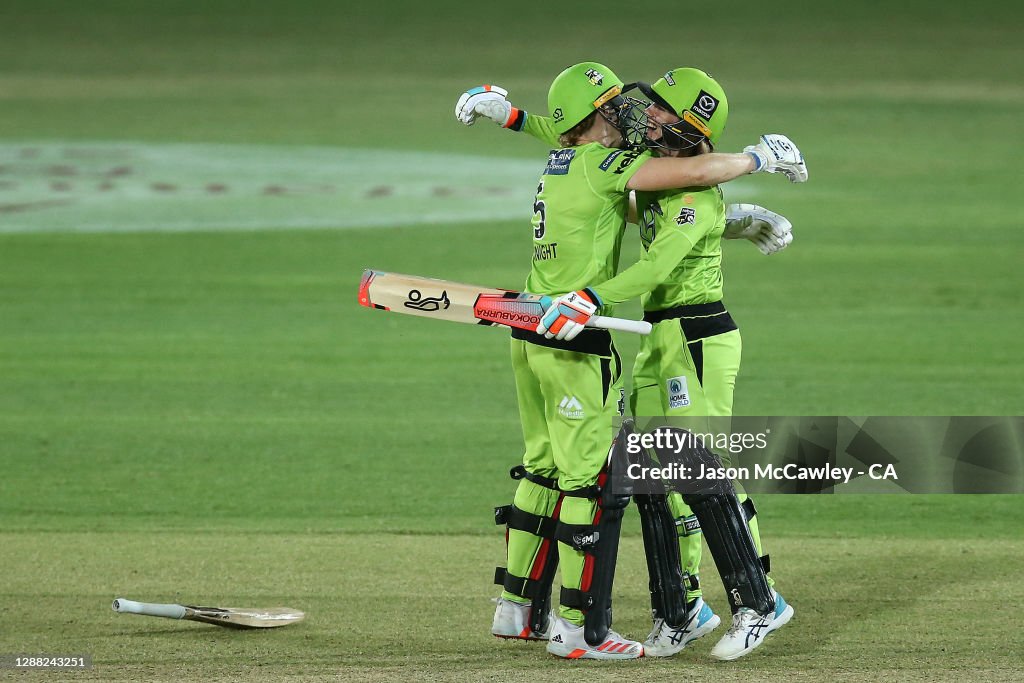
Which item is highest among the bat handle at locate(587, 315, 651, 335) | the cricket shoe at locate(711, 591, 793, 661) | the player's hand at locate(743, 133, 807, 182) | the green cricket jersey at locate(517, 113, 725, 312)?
the player's hand at locate(743, 133, 807, 182)

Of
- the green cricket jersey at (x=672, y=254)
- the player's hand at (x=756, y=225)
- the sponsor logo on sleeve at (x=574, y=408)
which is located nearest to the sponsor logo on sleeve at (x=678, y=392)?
the green cricket jersey at (x=672, y=254)

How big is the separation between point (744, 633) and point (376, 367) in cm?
580

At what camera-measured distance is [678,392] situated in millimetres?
5211

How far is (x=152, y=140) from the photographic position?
71.3ft

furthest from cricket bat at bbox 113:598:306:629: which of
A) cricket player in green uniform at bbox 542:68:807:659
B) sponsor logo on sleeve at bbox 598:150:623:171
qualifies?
sponsor logo on sleeve at bbox 598:150:623:171

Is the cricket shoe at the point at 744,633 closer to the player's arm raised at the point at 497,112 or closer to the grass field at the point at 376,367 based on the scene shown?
the grass field at the point at 376,367

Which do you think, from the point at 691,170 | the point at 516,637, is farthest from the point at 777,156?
the point at 516,637

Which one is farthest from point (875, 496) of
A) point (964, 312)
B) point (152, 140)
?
point (152, 140)

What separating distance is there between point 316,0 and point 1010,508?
3120 centimetres

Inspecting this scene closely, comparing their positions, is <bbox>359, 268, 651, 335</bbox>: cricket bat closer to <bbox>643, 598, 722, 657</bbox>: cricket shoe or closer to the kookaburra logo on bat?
the kookaburra logo on bat

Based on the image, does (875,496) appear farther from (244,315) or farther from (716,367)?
(244,315)

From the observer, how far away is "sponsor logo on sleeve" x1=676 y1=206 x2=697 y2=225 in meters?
5.04
